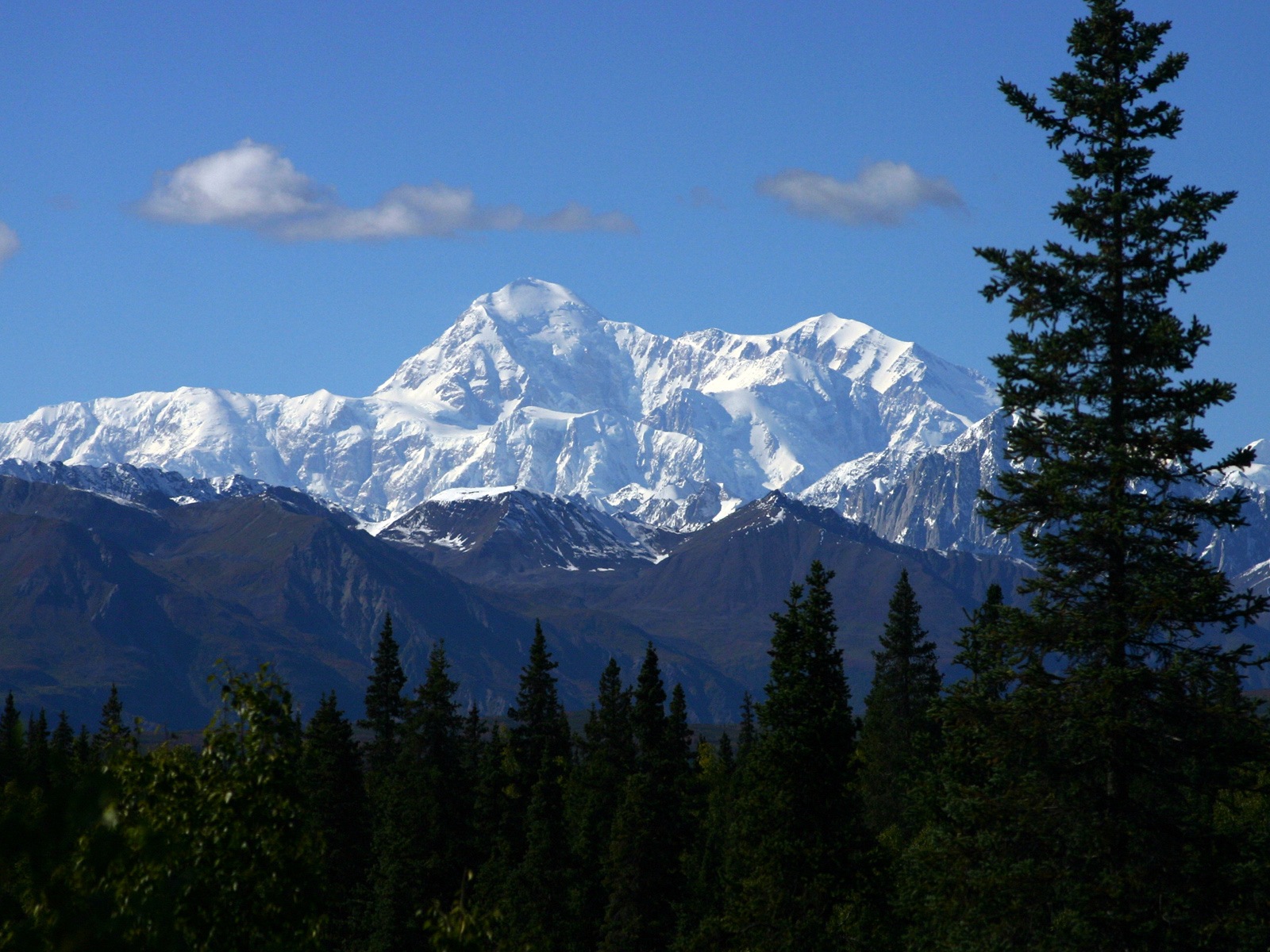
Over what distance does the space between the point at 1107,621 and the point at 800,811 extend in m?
17.5

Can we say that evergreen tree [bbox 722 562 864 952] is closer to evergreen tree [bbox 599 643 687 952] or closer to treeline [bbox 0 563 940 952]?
treeline [bbox 0 563 940 952]

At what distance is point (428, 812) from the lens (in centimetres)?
7725

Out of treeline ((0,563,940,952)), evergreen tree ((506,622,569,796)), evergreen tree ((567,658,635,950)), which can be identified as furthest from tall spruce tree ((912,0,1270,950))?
evergreen tree ((506,622,569,796))

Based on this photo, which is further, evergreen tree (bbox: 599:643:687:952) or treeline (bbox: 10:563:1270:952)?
evergreen tree (bbox: 599:643:687:952)

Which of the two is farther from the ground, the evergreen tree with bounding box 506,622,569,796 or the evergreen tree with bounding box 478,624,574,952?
the evergreen tree with bounding box 506,622,569,796

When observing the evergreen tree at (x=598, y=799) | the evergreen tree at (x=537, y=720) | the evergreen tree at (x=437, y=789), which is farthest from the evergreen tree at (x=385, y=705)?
the evergreen tree at (x=598, y=799)

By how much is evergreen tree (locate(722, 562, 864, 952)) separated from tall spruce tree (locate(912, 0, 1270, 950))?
43.1 feet

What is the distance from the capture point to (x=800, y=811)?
1698 inches

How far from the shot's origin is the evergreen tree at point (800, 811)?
41875 mm

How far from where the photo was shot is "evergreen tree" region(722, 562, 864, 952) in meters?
41.9

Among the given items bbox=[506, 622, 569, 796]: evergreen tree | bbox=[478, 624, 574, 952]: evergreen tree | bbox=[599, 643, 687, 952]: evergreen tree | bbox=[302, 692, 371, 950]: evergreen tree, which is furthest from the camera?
bbox=[506, 622, 569, 796]: evergreen tree

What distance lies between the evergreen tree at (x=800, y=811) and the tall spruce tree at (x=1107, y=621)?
13.1 metres

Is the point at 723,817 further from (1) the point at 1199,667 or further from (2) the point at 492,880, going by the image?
(1) the point at 1199,667

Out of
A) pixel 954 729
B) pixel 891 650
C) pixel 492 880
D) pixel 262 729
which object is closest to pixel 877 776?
pixel 891 650
